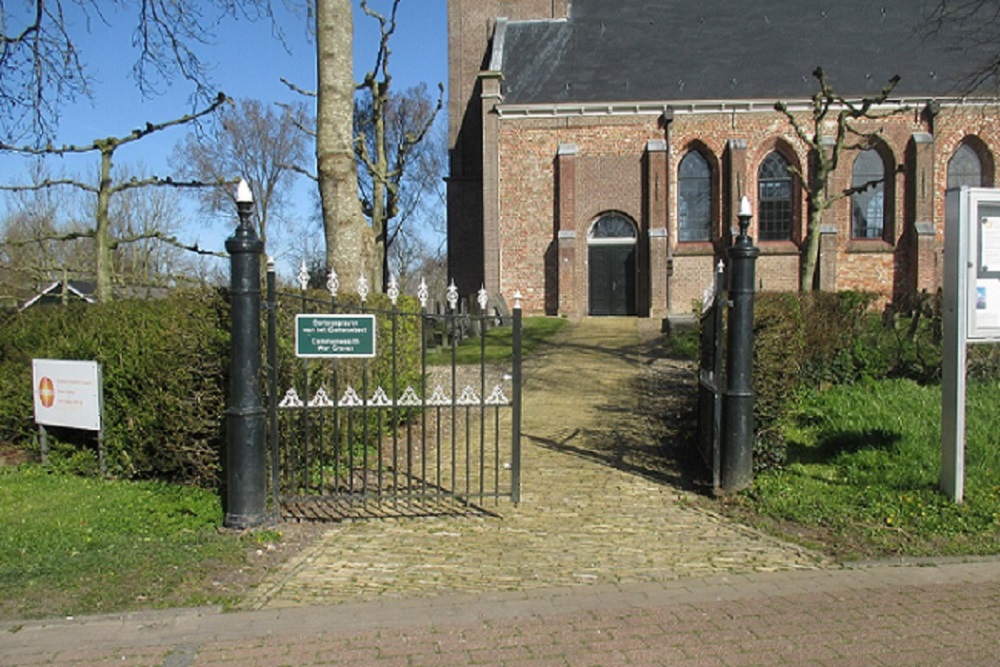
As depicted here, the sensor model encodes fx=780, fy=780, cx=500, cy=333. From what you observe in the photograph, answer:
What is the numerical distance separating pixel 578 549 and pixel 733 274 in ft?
9.05

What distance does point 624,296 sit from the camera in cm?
2777

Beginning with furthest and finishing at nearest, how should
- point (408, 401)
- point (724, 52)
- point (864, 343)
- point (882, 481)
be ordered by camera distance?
point (724, 52) < point (864, 343) < point (882, 481) < point (408, 401)

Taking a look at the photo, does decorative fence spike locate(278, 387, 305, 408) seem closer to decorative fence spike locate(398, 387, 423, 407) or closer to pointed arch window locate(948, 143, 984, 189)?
decorative fence spike locate(398, 387, 423, 407)

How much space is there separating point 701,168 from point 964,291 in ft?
74.5

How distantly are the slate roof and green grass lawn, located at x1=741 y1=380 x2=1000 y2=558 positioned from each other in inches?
813

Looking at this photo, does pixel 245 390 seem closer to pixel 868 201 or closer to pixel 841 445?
pixel 841 445

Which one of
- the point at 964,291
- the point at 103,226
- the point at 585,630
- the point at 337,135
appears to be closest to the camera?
the point at 585,630

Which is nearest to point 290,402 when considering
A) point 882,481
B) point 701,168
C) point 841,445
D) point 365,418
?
point 365,418

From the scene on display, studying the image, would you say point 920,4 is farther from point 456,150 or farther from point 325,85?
point 325,85

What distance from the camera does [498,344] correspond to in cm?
1795

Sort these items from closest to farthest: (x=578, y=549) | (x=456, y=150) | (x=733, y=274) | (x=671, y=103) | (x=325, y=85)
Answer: (x=578, y=549)
(x=733, y=274)
(x=325, y=85)
(x=671, y=103)
(x=456, y=150)

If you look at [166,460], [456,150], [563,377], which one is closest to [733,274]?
[166,460]

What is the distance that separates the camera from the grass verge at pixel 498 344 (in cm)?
1532

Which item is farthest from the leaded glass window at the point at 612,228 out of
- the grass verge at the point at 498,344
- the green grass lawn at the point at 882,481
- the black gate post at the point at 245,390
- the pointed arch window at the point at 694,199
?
the black gate post at the point at 245,390
